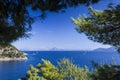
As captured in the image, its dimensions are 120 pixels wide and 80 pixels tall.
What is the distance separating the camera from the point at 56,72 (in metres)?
21.4

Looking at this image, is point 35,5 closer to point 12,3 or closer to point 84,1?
point 12,3

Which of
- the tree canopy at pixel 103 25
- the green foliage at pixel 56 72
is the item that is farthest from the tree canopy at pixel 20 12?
the green foliage at pixel 56 72

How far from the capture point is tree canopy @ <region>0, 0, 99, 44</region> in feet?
13.1

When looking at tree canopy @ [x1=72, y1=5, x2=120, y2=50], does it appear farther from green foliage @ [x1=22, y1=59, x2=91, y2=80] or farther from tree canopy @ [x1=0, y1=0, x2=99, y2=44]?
green foliage @ [x1=22, y1=59, x2=91, y2=80]

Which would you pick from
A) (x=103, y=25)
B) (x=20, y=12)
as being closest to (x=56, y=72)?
(x=103, y=25)

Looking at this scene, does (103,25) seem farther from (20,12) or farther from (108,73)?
(20,12)

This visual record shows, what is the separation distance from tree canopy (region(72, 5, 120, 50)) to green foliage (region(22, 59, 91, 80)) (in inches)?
358

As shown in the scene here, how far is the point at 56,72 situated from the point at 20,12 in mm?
17604

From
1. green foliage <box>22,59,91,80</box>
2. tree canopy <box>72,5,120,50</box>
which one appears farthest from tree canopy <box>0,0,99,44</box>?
green foliage <box>22,59,91,80</box>

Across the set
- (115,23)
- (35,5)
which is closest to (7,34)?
(35,5)

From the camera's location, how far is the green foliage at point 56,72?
20844 mm

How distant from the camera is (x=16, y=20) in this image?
4.17 m

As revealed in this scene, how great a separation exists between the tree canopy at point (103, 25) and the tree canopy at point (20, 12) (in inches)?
148

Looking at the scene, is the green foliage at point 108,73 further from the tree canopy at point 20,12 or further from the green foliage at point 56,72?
the green foliage at point 56,72
